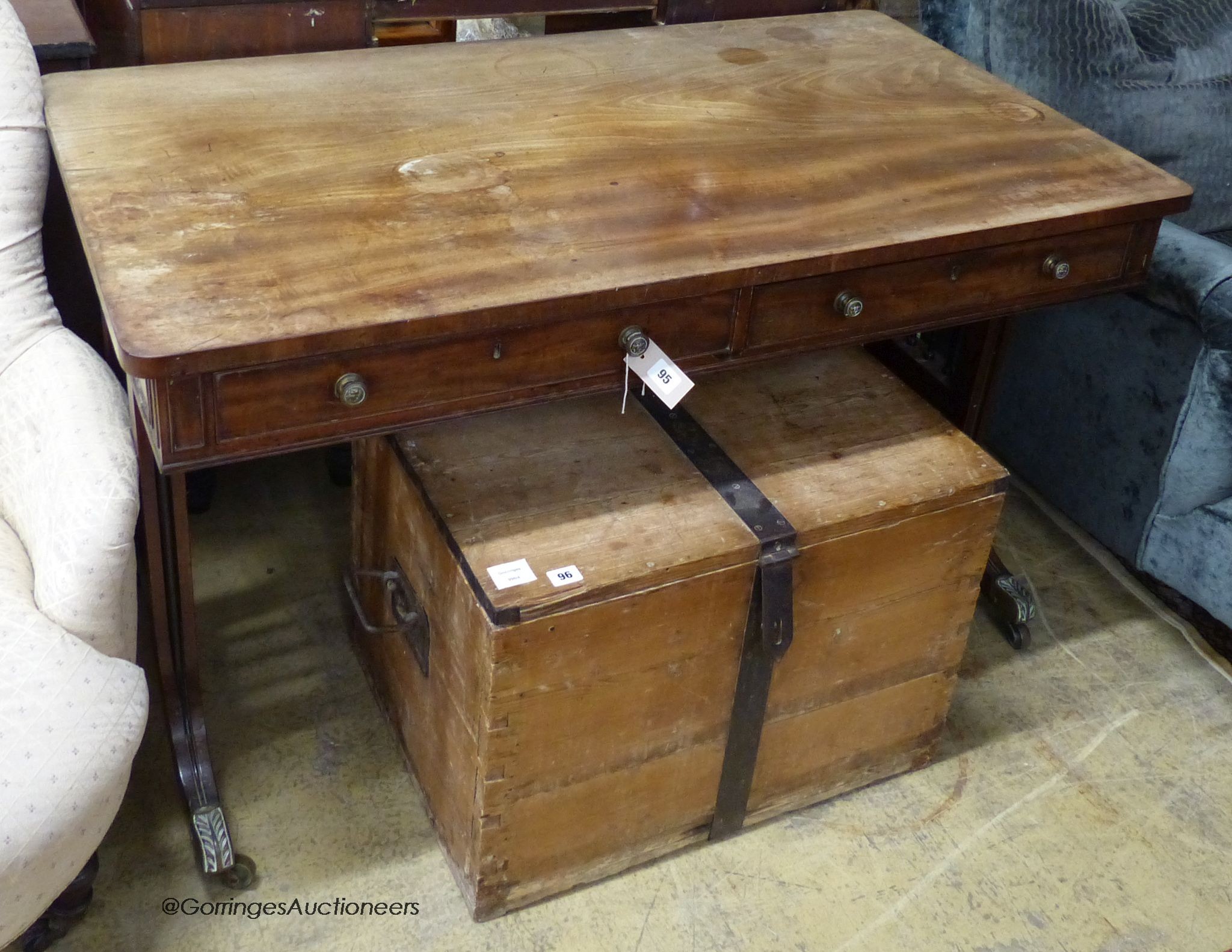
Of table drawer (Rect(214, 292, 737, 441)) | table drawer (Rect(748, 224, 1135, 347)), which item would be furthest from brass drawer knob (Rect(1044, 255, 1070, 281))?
table drawer (Rect(214, 292, 737, 441))

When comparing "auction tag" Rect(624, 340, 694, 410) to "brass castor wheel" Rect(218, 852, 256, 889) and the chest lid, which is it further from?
"brass castor wheel" Rect(218, 852, 256, 889)

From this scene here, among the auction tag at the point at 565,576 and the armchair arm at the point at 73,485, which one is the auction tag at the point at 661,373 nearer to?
the auction tag at the point at 565,576

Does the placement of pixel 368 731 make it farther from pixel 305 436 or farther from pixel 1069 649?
pixel 1069 649

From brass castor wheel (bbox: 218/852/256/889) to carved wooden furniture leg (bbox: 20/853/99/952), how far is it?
0.45ft

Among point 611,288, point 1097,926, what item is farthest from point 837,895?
point 611,288

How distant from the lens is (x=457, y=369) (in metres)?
1.20

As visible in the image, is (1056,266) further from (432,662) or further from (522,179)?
(432,662)

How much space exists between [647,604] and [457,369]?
1.00 ft

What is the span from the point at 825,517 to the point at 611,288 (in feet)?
1.16

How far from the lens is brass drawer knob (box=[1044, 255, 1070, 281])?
1449mm

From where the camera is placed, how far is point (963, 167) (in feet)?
4.86

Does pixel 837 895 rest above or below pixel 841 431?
below

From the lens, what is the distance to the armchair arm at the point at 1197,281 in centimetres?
168

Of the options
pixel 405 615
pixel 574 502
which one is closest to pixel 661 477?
pixel 574 502
